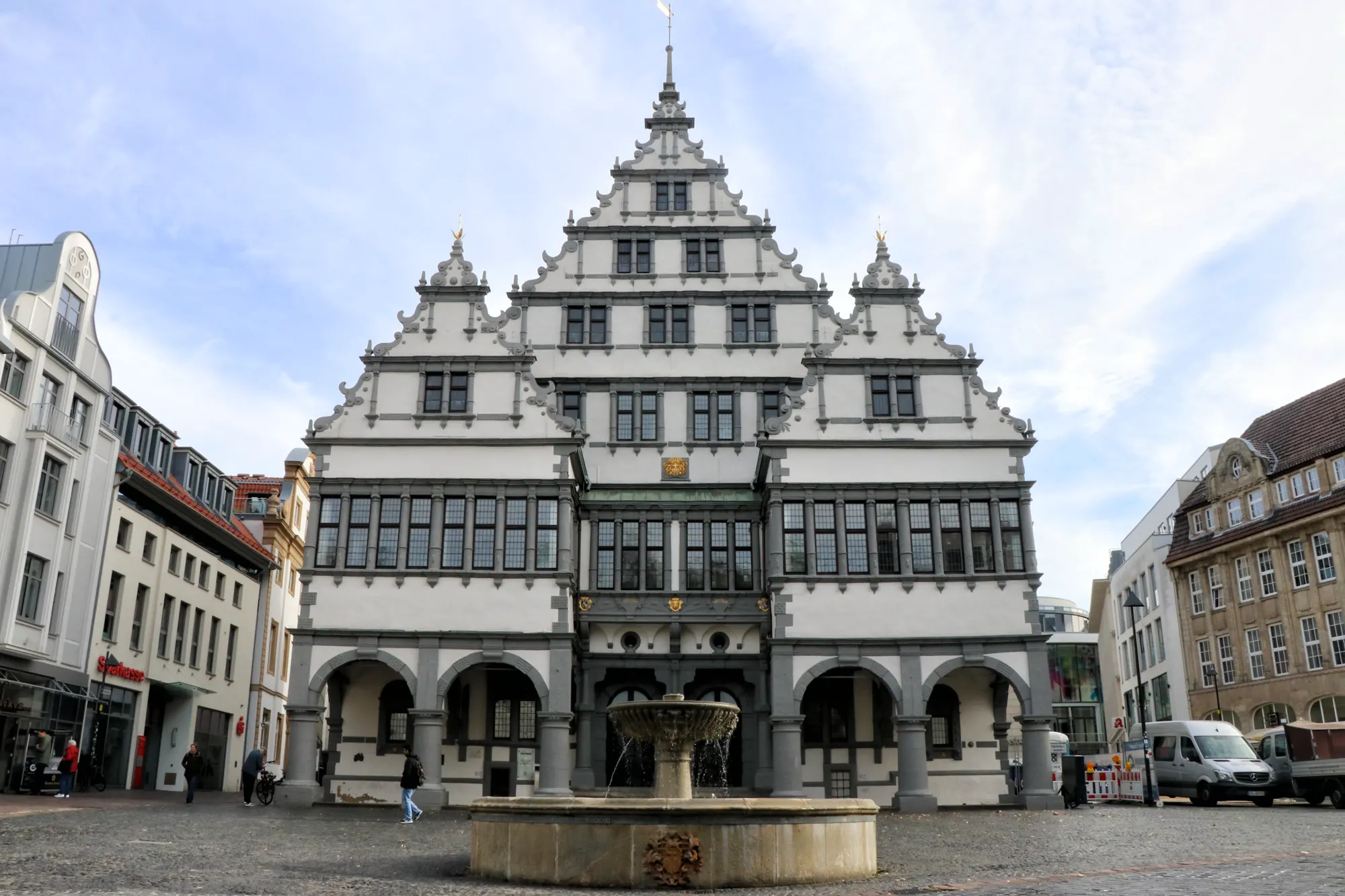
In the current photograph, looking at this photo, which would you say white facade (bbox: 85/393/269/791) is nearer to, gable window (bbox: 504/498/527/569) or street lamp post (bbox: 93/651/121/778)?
street lamp post (bbox: 93/651/121/778)

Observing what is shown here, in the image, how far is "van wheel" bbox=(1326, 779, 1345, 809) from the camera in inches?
1154

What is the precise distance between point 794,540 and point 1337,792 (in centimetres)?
1474

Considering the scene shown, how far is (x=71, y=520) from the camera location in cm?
3516

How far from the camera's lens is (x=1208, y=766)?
33.9m

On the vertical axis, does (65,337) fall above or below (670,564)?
above

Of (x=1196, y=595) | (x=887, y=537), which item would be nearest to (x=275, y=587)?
(x=887, y=537)

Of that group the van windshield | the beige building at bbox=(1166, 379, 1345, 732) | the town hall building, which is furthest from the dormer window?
the beige building at bbox=(1166, 379, 1345, 732)

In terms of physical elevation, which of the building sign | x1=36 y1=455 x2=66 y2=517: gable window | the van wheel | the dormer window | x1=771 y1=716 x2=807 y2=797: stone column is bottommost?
the van wheel

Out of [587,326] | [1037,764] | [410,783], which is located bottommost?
[410,783]

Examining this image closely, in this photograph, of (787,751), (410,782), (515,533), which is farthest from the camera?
(515,533)

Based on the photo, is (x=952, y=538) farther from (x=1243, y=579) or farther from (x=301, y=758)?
(x=1243, y=579)

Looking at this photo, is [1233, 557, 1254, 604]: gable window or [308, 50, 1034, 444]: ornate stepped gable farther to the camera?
[1233, 557, 1254, 604]: gable window

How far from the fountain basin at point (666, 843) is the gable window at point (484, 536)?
60.3 ft

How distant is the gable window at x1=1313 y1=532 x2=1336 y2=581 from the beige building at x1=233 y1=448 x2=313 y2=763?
40464 mm
